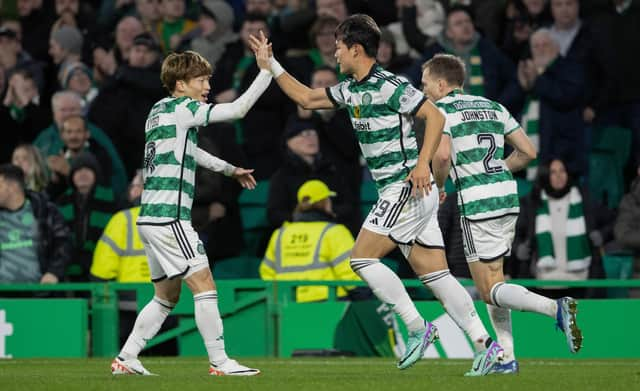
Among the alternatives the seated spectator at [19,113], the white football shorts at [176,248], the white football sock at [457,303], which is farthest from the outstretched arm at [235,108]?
the seated spectator at [19,113]

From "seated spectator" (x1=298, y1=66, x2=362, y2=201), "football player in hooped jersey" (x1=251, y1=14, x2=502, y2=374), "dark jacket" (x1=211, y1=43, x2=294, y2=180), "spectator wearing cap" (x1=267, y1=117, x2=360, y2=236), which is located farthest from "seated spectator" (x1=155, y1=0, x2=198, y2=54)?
"football player in hooped jersey" (x1=251, y1=14, x2=502, y2=374)

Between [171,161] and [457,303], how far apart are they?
212cm

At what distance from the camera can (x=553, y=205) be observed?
1386 cm

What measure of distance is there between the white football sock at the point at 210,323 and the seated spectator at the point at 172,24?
7.99m

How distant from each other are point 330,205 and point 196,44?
11.6 ft

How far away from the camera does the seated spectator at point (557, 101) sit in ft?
48.3

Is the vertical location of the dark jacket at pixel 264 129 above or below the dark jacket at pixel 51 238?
above

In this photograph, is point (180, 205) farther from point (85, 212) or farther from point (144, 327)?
point (85, 212)

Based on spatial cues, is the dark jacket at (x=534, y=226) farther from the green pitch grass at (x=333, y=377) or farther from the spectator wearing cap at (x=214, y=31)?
the spectator wearing cap at (x=214, y=31)

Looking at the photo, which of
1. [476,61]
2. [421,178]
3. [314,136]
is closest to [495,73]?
[476,61]

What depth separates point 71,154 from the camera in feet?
51.2

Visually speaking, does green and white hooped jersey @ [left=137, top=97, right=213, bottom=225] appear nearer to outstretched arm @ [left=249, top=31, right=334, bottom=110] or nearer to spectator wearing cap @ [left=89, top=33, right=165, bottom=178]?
outstretched arm @ [left=249, top=31, right=334, bottom=110]

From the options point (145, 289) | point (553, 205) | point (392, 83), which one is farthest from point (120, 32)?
point (392, 83)

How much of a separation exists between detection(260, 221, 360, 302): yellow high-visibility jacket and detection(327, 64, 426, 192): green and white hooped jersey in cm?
400
